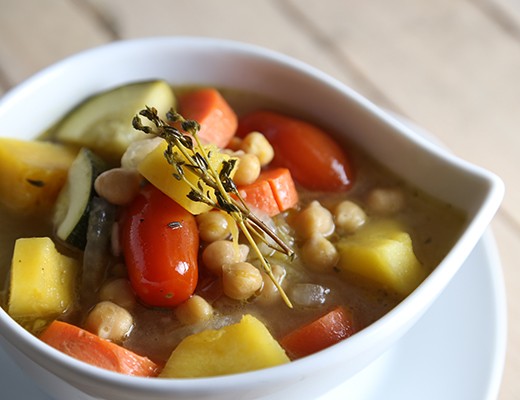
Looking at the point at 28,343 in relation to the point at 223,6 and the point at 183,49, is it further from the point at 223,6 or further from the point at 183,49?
the point at 223,6

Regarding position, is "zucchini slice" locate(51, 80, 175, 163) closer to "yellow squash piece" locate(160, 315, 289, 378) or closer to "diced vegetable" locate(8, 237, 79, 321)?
"diced vegetable" locate(8, 237, 79, 321)

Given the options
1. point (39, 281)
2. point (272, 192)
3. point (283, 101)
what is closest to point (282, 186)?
point (272, 192)

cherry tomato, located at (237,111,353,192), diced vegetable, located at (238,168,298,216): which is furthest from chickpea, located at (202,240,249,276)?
cherry tomato, located at (237,111,353,192)

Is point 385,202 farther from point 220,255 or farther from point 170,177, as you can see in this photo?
point 170,177

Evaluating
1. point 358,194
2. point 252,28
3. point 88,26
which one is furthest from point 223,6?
point 358,194

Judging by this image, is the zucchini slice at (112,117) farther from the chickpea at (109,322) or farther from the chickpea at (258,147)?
the chickpea at (109,322)

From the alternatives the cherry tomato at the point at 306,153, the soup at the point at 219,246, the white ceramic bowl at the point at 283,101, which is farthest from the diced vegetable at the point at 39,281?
the cherry tomato at the point at 306,153
